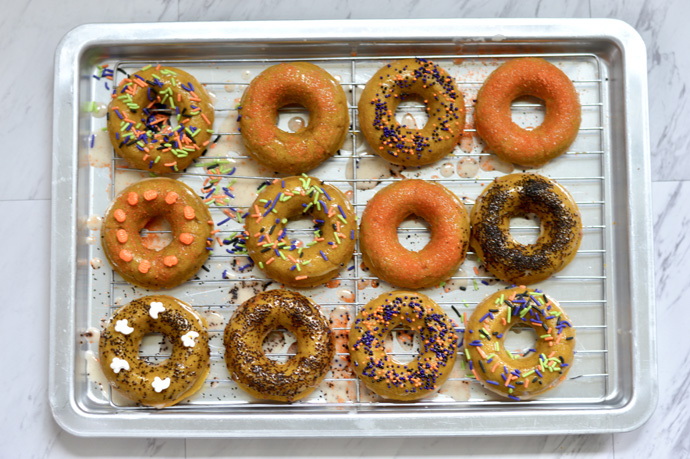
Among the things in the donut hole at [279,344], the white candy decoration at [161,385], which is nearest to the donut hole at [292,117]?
the donut hole at [279,344]

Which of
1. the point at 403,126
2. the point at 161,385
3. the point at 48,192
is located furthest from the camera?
the point at 48,192

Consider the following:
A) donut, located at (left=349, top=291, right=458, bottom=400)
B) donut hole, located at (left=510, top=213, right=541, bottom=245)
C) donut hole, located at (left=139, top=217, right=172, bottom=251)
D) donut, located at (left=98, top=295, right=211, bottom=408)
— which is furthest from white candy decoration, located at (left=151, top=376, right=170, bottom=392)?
donut hole, located at (left=510, top=213, right=541, bottom=245)

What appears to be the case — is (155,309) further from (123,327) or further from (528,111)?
(528,111)

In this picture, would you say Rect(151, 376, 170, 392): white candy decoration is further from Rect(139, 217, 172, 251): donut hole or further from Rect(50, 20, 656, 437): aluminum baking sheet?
Rect(139, 217, 172, 251): donut hole

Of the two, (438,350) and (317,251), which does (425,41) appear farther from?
(438,350)

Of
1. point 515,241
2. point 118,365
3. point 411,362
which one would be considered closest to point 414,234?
point 515,241

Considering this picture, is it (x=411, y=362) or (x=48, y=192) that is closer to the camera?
(x=411, y=362)

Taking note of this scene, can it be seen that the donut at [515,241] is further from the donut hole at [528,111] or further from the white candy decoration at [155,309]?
the white candy decoration at [155,309]
